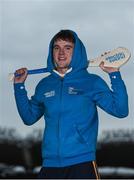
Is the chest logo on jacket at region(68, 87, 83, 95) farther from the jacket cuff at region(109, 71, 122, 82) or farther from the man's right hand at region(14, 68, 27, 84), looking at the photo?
the man's right hand at region(14, 68, 27, 84)

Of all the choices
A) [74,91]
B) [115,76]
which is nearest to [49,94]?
[74,91]

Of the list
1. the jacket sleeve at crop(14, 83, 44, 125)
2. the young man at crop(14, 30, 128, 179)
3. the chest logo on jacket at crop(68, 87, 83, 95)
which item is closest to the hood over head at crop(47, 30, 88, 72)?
the young man at crop(14, 30, 128, 179)

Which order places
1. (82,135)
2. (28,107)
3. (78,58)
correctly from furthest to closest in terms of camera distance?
(28,107) → (78,58) → (82,135)

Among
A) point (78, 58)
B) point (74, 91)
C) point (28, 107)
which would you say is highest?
point (78, 58)

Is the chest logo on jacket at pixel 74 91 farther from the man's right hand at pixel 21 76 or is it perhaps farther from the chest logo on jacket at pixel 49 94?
the man's right hand at pixel 21 76

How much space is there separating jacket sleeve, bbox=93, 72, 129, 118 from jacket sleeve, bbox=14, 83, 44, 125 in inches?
14.3

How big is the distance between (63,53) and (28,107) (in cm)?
37

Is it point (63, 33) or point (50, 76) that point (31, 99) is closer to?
point (50, 76)

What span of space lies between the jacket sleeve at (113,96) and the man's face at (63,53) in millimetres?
213

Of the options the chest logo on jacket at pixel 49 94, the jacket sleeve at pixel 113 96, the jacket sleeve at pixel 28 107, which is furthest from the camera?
the jacket sleeve at pixel 28 107

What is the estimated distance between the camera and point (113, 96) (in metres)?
3.64

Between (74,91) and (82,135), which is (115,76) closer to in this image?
(74,91)

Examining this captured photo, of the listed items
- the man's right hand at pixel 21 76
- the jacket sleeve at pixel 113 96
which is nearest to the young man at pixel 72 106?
the jacket sleeve at pixel 113 96

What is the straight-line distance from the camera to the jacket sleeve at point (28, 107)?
3885 millimetres
